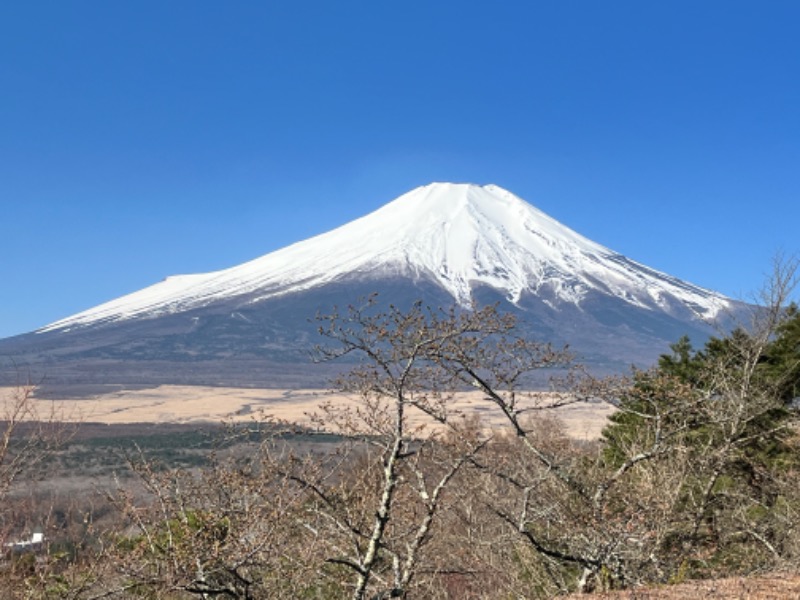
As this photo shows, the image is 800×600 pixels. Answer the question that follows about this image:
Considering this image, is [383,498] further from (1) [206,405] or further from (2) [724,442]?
(1) [206,405]

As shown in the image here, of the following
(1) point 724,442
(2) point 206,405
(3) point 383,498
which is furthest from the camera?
(2) point 206,405

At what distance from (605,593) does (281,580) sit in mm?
2954

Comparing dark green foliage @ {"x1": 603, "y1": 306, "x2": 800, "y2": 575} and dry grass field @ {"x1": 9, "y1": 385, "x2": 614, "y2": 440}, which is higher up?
dark green foliage @ {"x1": 603, "y1": 306, "x2": 800, "y2": 575}

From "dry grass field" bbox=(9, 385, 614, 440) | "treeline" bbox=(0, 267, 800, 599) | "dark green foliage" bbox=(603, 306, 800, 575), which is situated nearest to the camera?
"treeline" bbox=(0, 267, 800, 599)

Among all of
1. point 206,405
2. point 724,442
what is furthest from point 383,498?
point 206,405

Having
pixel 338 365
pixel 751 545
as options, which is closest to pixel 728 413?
pixel 751 545

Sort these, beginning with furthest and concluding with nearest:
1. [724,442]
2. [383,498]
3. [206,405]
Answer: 1. [206,405]
2. [724,442]
3. [383,498]

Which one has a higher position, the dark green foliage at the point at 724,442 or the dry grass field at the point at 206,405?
the dark green foliage at the point at 724,442

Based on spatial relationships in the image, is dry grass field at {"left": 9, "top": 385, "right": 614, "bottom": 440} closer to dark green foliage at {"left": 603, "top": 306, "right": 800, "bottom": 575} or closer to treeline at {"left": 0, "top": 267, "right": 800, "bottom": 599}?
dark green foliage at {"left": 603, "top": 306, "right": 800, "bottom": 575}

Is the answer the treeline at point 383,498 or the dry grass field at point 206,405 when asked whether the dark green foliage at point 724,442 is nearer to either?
the treeline at point 383,498

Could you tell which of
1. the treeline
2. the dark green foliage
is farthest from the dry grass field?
the treeline

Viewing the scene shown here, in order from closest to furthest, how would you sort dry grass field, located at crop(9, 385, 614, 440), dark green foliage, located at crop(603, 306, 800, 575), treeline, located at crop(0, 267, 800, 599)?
1. treeline, located at crop(0, 267, 800, 599)
2. dark green foliage, located at crop(603, 306, 800, 575)
3. dry grass field, located at crop(9, 385, 614, 440)

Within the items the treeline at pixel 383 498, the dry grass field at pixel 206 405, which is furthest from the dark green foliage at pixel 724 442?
the dry grass field at pixel 206 405

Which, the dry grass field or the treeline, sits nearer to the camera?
the treeline
